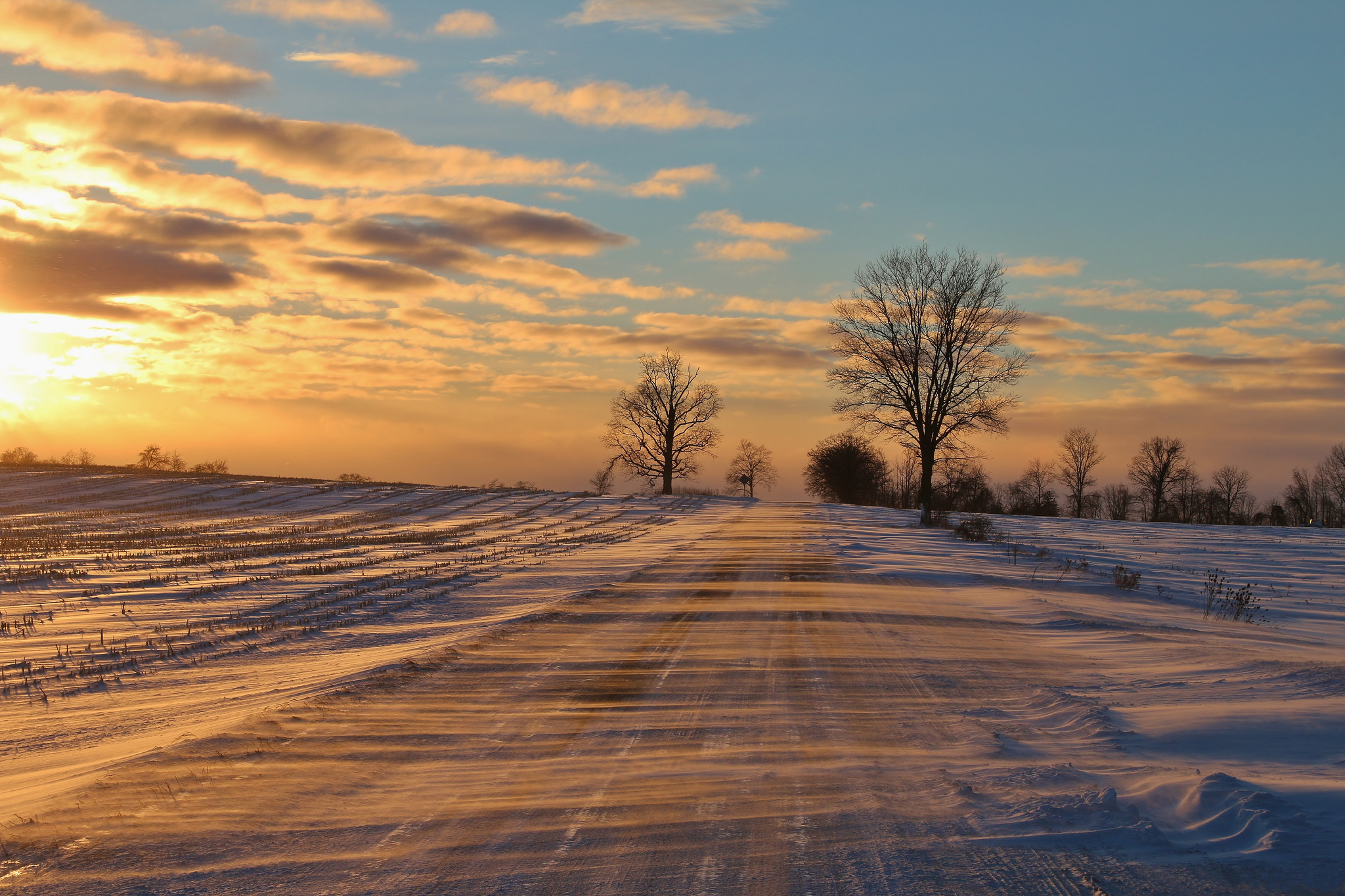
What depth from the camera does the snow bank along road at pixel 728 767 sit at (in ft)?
13.9

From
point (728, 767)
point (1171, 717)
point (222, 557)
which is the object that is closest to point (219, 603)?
point (222, 557)

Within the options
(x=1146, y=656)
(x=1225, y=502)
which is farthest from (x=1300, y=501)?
(x=1146, y=656)

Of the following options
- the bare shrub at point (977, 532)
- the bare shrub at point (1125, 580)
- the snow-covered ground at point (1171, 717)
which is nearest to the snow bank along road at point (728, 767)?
the snow-covered ground at point (1171, 717)

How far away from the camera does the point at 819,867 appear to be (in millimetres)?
4242

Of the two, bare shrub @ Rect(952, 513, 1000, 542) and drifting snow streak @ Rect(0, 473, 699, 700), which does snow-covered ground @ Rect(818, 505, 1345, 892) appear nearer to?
drifting snow streak @ Rect(0, 473, 699, 700)

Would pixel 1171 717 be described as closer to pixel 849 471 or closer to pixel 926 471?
pixel 926 471

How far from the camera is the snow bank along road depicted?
13.9ft

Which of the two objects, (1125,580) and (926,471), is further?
(926,471)

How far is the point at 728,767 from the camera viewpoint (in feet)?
18.9

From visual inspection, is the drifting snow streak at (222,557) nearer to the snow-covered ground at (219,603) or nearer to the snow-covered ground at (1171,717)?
the snow-covered ground at (219,603)

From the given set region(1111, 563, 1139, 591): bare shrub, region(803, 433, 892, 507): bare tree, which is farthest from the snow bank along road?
region(803, 433, 892, 507): bare tree

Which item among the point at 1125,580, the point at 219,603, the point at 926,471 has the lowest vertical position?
the point at 219,603

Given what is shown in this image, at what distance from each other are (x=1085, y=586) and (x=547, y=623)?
10.8 m

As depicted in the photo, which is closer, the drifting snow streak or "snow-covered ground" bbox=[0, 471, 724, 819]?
"snow-covered ground" bbox=[0, 471, 724, 819]
